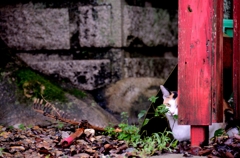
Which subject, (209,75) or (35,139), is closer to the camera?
(209,75)

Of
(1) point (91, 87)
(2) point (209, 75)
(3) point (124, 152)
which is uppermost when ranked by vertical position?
(2) point (209, 75)

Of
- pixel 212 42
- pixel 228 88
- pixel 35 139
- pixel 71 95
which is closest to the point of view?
pixel 212 42

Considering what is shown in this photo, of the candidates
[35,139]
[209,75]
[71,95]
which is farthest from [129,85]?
[209,75]

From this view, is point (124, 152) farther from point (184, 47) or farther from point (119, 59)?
point (119, 59)

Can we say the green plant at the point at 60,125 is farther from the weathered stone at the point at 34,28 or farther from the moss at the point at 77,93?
the weathered stone at the point at 34,28

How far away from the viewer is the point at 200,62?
2.52 metres

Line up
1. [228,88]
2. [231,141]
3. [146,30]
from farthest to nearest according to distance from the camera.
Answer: [146,30]
[228,88]
[231,141]

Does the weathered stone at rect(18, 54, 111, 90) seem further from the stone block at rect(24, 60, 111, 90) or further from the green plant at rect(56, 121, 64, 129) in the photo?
the green plant at rect(56, 121, 64, 129)

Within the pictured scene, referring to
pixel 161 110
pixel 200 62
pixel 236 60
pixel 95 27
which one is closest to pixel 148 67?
pixel 95 27

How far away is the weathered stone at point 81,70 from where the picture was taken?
414 centimetres

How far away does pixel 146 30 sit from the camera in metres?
4.31

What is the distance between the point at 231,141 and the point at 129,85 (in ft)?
5.53

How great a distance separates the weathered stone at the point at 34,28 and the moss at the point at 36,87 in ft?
1.16

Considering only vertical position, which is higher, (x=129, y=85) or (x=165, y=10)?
(x=165, y=10)
